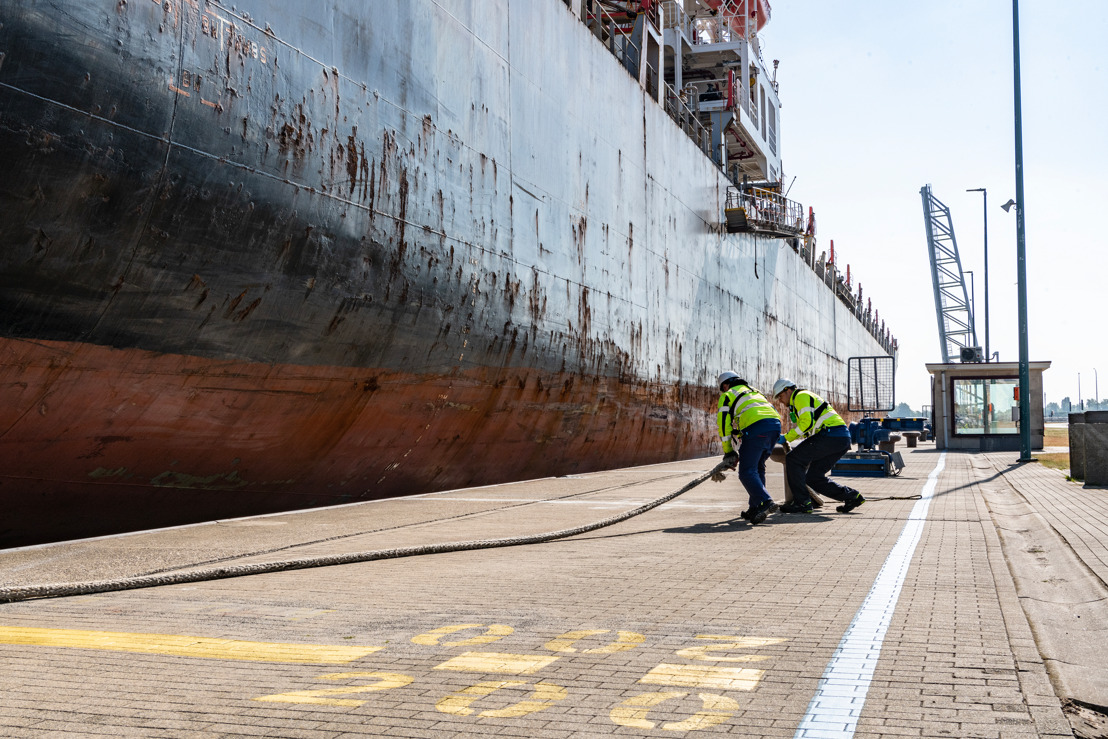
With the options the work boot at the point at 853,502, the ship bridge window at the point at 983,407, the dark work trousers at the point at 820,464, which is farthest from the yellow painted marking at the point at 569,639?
the ship bridge window at the point at 983,407

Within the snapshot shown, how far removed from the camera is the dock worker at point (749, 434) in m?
8.14

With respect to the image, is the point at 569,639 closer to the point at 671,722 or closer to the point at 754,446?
the point at 671,722

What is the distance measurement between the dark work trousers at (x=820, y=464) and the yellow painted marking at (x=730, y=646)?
214 inches

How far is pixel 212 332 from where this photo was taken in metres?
7.31

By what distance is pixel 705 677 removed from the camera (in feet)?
10.6

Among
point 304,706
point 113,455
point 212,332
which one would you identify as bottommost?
point 304,706

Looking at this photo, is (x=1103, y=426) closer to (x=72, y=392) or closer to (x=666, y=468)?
(x=666, y=468)

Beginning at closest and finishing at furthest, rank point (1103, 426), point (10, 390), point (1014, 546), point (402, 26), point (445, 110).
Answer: point (10, 390) < point (1014, 546) < point (402, 26) < point (445, 110) < point (1103, 426)

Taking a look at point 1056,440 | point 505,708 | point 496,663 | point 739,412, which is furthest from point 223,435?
point 1056,440

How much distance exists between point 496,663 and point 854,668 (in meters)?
1.35

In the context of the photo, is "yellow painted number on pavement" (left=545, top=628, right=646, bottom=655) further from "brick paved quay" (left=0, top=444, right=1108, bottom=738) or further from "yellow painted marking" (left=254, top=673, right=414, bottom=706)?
"yellow painted marking" (left=254, top=673, right=414, bottom=706)

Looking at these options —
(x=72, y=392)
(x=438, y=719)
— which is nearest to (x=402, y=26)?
(x=72, y=392)

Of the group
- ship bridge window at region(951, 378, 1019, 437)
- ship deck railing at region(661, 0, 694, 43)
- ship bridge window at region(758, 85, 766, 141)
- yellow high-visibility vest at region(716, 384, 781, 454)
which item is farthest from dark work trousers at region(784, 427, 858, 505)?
ship bridge window at region(758, 85, 766, 141)

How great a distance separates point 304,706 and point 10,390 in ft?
14.5
